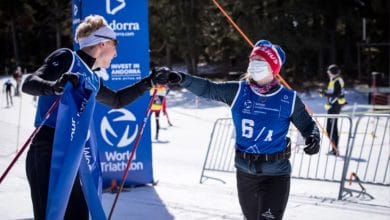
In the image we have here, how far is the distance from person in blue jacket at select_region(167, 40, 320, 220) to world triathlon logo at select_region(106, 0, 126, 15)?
3.77 m

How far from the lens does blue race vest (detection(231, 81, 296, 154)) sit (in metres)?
4.14

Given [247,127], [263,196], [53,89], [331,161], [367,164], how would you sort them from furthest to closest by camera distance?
[331,161] < [367,164] < [247,127] < [263,196] < [53,89]

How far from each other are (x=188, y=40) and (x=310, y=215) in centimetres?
2999

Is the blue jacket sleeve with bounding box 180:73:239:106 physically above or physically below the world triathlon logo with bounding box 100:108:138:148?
above

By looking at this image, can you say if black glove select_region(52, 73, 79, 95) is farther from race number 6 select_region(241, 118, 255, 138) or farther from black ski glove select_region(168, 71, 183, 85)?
race number 6 select_region(241, 118, 255, 138)

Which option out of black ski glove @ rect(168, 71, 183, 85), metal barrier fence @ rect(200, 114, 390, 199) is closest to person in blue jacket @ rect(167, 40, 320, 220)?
black ski glove @ rect(168, 71, 183, 85)

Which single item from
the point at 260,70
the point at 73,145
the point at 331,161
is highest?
the point at 260,70

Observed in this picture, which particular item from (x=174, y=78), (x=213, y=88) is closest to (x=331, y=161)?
(x=213, y=88)

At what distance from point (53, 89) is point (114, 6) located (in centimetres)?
445

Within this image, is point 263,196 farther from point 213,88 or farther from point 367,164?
point 367,164

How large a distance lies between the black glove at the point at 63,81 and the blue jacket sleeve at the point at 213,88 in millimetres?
1077

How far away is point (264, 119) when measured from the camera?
4137mm

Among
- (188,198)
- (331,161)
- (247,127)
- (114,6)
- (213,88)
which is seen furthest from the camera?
(331,161)

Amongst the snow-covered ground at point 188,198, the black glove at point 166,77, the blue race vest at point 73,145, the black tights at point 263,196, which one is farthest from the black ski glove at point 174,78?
the snow-covered ground at point 188,198
